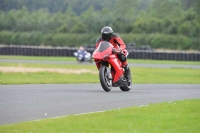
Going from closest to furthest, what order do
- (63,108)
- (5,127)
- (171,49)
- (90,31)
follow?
(5,127) < (63,108) < (171,49) < (90,31)

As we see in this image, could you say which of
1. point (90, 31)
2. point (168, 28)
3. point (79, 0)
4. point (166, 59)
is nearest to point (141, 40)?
point (168, 28)

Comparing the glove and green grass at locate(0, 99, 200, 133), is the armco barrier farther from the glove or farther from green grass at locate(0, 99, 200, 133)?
green grass at locate(0, 99, 200, 133)

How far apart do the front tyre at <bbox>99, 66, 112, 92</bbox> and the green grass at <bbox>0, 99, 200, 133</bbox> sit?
4.23 m

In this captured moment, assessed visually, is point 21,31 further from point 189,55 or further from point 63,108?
point 63,108

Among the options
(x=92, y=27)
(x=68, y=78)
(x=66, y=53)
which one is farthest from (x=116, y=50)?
(x=92, y=27)

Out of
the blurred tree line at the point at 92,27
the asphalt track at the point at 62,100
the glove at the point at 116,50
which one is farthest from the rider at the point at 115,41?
the blurred tree line at the point at 92,27

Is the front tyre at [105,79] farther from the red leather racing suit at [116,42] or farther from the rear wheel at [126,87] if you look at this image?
the red leather racing suit at [116,42]

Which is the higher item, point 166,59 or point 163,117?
point 163,117

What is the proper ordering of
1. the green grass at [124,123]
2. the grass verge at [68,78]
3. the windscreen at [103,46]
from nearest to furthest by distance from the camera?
1. the green grass at [124,123]
2. the windscreen at [103,46]
3. the grass verge at [68,78]

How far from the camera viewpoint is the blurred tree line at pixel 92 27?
71.9 meters

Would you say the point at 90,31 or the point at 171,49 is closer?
the point at 171,49

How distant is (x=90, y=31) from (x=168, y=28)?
11012 millimetres

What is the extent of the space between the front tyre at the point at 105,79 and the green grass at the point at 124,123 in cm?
423

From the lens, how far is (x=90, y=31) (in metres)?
83.5
